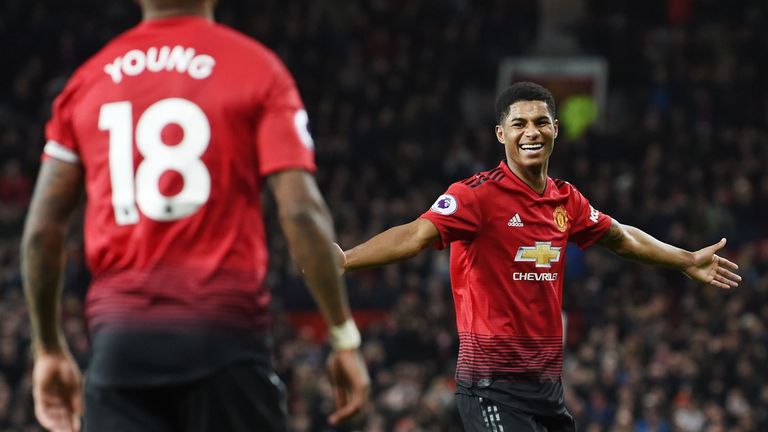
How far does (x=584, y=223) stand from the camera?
7.45m

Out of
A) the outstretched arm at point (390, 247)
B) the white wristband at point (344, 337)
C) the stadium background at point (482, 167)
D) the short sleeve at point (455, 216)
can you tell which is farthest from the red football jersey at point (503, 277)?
the stadium background at point (482, 167)

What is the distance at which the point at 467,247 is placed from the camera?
7.09 meters

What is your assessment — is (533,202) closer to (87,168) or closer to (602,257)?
(87,168)

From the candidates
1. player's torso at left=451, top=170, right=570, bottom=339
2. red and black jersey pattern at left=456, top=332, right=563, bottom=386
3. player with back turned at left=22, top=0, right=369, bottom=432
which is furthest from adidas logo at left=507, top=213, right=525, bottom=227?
player with back turned at left=22, top=0, right=369, bottom=432

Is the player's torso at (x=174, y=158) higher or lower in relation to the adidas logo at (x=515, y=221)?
higher

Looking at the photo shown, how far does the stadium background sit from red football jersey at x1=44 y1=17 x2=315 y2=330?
13036 millimetres

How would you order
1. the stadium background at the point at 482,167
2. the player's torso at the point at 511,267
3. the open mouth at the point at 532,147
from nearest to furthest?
1. the player's torso at the point at 511,267
2. the open mouth at the point at 532,147
3. the stadium background at the point at 482,167

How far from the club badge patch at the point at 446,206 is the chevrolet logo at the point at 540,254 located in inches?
17.0

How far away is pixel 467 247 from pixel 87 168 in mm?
3351

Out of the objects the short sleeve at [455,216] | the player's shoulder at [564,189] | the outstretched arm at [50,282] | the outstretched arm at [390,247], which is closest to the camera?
the outstretched arm at [50,282]

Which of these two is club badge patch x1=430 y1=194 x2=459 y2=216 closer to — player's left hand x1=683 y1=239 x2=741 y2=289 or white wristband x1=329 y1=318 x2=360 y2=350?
player's left hand x1=683 y1=239 x2=741 y2=289

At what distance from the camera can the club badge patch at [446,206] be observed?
6.88 meters

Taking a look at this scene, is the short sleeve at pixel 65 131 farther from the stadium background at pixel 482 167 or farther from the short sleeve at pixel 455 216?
the stadium background at pixel 482 167

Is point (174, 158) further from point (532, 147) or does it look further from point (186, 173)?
point (532, 147)
